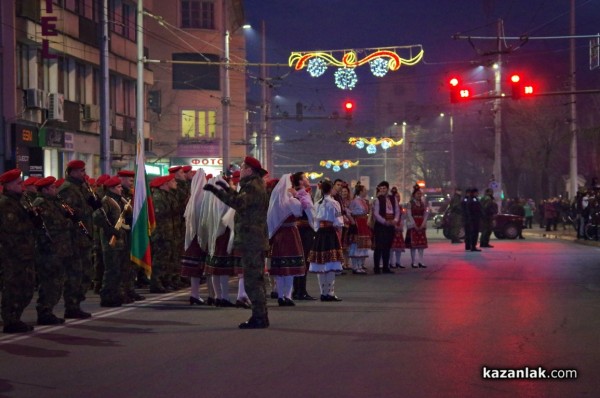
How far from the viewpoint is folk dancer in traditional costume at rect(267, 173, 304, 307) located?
1572 centimetres

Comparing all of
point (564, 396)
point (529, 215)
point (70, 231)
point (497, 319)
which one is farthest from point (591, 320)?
point (529, 215)

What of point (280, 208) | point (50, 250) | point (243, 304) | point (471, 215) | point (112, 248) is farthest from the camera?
point (471, 215)

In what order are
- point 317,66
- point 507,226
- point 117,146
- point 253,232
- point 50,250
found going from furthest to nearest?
point 507,226 < point 117,146 < point 317,66 < point 50,250 < point 253,232

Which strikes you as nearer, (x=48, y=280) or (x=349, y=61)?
(x=48, y=280)

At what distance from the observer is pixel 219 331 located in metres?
13.0

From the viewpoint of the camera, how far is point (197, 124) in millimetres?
69938

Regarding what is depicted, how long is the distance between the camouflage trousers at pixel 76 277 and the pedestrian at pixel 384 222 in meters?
10.0

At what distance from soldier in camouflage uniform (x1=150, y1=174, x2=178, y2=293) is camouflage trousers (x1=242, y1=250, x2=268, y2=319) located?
5.48 meters

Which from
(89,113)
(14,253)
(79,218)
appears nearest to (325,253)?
(79,218)

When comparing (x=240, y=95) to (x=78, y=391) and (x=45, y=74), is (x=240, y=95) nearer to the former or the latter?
(x=45, y=74)

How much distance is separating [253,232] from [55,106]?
22.6 meters

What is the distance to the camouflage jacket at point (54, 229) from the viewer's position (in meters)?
13.9

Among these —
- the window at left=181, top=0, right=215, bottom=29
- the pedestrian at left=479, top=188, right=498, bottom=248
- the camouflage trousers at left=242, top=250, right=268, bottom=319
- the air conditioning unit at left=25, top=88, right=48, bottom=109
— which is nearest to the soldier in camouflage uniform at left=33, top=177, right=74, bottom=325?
the camouflage trousers at left=242, top=250, right=268, bottom=319

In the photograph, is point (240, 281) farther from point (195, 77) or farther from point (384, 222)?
point (195, 77)
